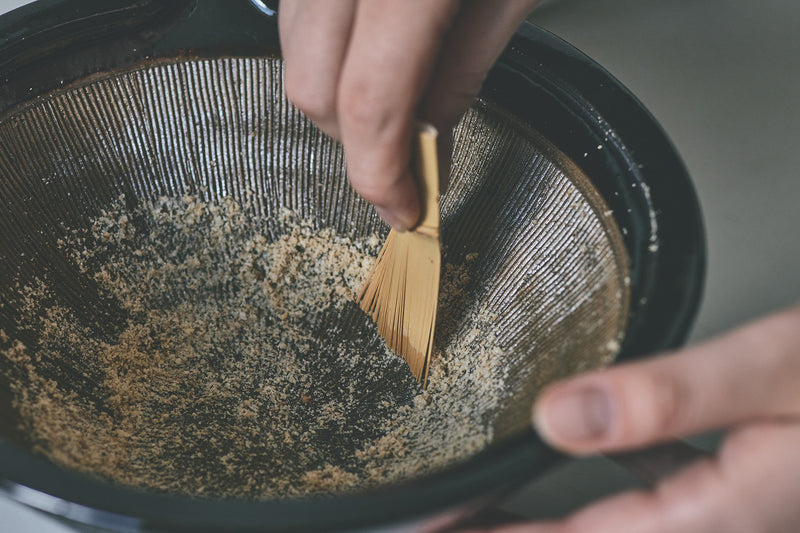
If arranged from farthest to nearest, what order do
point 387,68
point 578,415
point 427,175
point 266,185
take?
1. point 266,185
2. point 427,175
3. point 387,68
4. point 578,415

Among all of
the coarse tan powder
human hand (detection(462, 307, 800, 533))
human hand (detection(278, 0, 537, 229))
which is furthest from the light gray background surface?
human hand (detection(278, 0, 537, 229))

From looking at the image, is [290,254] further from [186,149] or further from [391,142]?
[391,142]

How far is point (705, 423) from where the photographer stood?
18.1 inches

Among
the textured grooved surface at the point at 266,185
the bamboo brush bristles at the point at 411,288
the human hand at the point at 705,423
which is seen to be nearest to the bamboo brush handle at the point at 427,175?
the bamboo brush bristles at the point at 411,288

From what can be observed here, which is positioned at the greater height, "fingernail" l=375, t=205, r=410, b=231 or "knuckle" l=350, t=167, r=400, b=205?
"knuckle" l=350, t=167, r=400, b=205

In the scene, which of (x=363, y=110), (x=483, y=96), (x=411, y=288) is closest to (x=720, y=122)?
(x=483, y=96)

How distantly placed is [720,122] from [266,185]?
0.72 metres

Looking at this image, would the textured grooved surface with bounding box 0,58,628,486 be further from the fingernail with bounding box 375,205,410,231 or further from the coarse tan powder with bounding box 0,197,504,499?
the fingernail with bounding box 375,205,410,231

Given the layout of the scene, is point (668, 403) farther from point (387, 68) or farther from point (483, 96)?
point (483, 96)

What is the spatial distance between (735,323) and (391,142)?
532 mm

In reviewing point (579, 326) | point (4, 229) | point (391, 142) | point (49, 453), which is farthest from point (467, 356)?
point (4, 229)

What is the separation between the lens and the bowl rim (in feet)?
1.54

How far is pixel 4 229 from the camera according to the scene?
0.79 m

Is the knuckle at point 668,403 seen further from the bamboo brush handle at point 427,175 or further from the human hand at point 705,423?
the bamboo brush handle at point 427,175
